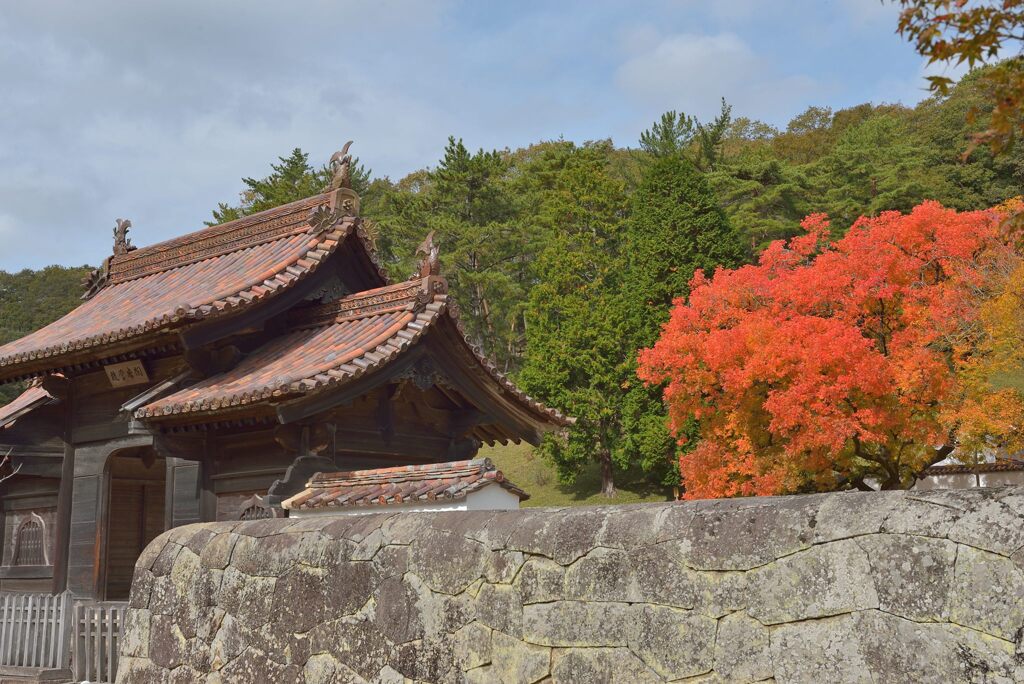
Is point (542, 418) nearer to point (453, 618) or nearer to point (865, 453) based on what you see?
point (453, 618)

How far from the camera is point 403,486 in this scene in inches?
367

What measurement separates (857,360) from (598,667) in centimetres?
1690

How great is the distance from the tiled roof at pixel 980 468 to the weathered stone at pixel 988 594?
24.2 metres

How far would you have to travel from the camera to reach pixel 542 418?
1269cm

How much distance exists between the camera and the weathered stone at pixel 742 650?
3967 mm

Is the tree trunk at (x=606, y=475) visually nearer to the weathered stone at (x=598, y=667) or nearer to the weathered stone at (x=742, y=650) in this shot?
the weathered stone at (x=598, y=667)

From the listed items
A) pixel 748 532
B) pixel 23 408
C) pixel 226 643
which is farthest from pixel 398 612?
pixel 23 408

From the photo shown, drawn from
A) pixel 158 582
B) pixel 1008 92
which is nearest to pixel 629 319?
pixel 158 582

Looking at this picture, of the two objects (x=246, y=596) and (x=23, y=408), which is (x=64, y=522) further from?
(x=246, y=596)

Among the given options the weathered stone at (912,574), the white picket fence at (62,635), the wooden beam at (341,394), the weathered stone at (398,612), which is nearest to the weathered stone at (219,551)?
the weathered stone at (398,612)

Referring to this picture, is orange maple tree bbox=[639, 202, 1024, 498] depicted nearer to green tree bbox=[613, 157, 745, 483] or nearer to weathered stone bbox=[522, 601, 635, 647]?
green tree bbox=[613, 157, 745, 483]

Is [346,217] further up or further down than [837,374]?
further up

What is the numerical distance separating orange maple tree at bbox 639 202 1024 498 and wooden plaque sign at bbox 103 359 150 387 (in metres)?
13.2

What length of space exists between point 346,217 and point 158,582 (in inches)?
265
